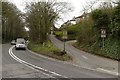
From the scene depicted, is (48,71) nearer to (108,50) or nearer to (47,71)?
(47,71)

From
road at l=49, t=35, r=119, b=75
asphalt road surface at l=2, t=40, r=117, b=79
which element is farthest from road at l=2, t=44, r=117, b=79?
road at l=49, t=35, r=119, b=75

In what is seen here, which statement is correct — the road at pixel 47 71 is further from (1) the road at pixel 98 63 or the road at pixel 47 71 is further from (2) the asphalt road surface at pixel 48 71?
(1) the road at pixel 98 63

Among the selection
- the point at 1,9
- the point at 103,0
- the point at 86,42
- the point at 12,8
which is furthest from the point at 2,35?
the point at 103,0

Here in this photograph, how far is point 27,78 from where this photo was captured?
1547 centimetres

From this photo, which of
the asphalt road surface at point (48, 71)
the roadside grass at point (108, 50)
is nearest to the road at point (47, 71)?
the asphalt road surface at point (48, 71)

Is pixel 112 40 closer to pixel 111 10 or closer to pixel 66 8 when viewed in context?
pixel 111 10

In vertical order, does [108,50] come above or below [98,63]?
above

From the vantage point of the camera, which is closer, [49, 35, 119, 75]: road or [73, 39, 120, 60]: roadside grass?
[49, 35, 119, 75]: road

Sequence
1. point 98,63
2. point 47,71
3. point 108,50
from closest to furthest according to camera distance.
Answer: point 47,71 < point 98,63 < point 108,50

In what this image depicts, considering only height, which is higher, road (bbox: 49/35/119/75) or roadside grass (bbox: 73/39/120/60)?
roadside grass (bbox: 73/39/120/60)

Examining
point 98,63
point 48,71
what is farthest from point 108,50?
point 48,71

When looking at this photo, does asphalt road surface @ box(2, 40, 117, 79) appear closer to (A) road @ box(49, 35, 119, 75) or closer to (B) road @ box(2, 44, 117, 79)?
(B) road @ box(2, 44, 117, 79)

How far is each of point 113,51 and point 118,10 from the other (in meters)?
4.62

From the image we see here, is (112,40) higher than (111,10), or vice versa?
(111,10)
